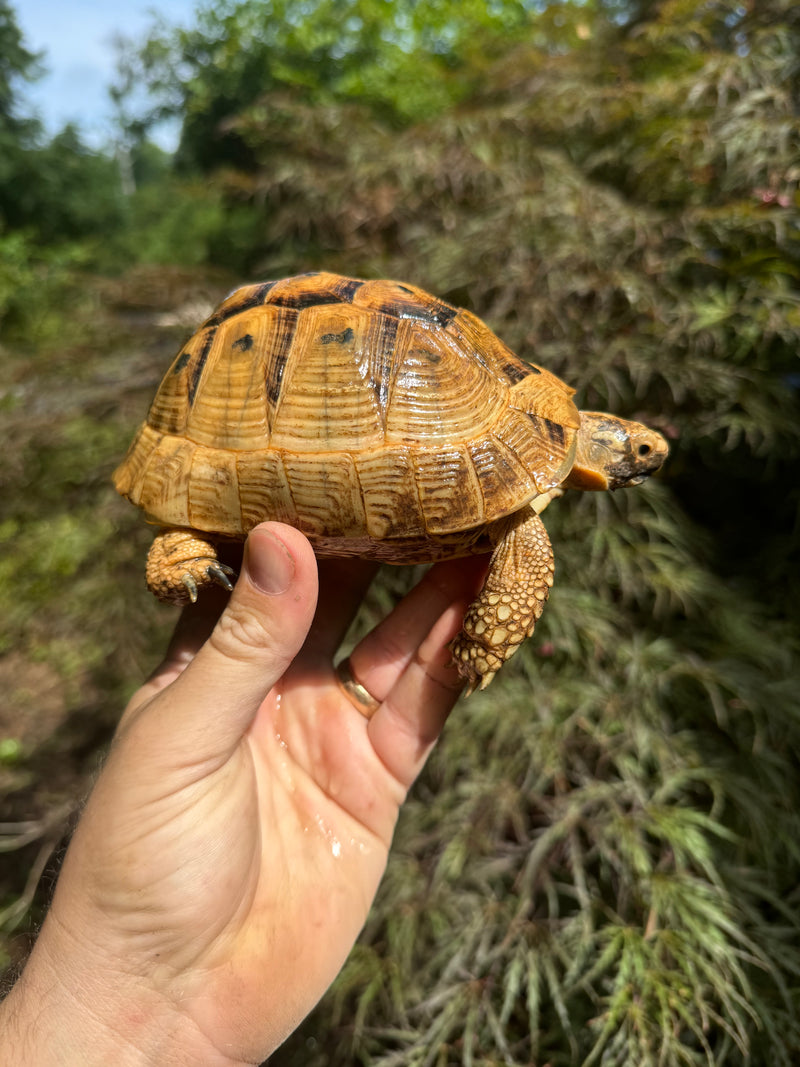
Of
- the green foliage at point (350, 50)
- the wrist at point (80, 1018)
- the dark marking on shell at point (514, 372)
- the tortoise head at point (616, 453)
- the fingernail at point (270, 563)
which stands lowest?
the wrist at point (80, 1018)

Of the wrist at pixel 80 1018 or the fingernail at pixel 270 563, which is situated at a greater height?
the fingernail at pixel 270 563

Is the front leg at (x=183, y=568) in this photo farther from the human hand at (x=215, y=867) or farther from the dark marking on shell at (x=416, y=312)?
the dark marking on shell at (x=416, y=312)

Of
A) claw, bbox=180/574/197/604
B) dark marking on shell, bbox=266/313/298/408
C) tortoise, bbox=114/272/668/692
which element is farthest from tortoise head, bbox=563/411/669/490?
claw, bbox=180/574/197/604

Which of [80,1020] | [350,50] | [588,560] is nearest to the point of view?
[80,1020]

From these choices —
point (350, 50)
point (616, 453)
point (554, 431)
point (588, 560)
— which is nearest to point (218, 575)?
point (554, 431)

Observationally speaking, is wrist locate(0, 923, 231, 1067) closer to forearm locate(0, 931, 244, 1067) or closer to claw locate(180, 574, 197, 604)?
forearm locate(0, 931, 244, 1067)

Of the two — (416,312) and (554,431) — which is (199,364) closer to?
(416,312)

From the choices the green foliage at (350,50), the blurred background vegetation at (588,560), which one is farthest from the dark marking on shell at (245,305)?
the green foliage at (350,50)
